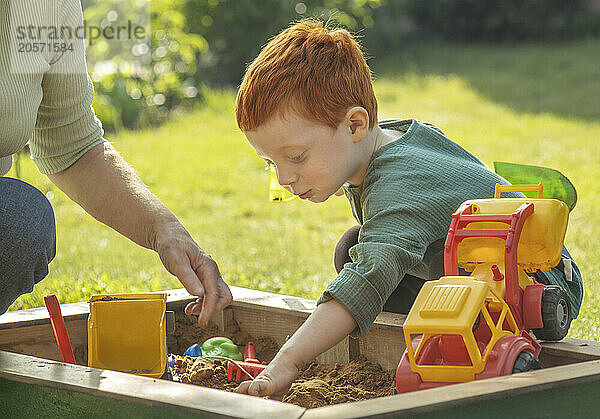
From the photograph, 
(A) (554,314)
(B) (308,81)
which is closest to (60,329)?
(B) (308,81)

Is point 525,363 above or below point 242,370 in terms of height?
above

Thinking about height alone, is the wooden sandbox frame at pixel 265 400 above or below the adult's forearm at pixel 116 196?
below

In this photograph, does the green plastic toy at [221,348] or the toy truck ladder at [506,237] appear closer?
the toy truck ladder at [506,237]

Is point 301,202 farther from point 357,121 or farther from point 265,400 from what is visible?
point 265,400

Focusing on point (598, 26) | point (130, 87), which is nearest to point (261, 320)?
point (130, 87)

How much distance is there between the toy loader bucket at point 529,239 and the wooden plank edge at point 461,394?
0.86ft

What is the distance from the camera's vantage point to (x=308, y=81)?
199cm

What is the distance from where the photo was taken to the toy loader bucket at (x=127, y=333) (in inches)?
78.5

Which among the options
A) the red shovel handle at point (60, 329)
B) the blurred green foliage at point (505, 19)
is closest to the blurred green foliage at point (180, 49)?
the blurred green foliage at point (505, 19)

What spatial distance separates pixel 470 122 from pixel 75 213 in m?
3.02

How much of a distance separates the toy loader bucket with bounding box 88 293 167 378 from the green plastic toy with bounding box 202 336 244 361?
255mm

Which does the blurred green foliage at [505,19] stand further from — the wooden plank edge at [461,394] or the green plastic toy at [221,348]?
the wooden plank edge at [461,394]

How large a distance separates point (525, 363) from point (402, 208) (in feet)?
1.41

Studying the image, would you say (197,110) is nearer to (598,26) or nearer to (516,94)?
(516,94)
